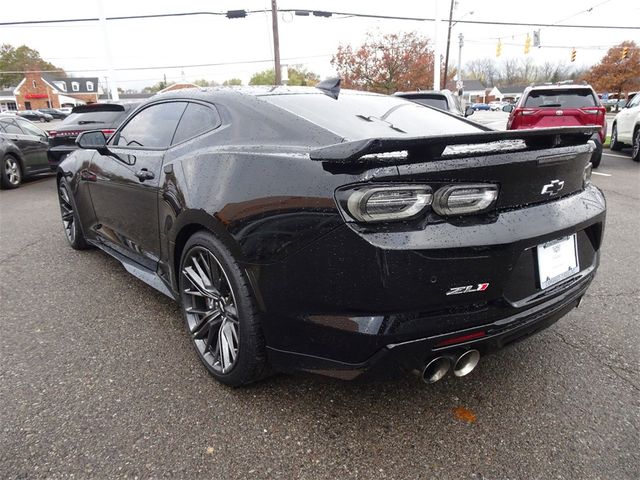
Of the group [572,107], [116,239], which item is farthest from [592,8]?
[116,239]

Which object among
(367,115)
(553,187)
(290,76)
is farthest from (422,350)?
(290,76)

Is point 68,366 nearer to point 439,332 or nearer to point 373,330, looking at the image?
point 373,330

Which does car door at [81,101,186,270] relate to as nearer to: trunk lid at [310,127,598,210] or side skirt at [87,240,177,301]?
side skirt at [87,240,177,301]

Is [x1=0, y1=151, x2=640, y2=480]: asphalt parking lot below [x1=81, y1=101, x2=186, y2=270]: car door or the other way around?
below

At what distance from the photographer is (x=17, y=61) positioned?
262ft

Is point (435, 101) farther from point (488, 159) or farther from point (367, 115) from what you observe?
point (488, 159)

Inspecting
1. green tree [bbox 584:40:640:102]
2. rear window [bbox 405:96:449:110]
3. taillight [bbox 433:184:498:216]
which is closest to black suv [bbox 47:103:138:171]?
rear window [bbox 405:96:449:110]

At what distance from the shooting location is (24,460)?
192cm

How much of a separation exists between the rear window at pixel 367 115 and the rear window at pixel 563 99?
712cm

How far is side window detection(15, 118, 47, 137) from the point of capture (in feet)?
33.9

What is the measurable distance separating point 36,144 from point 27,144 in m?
0.24

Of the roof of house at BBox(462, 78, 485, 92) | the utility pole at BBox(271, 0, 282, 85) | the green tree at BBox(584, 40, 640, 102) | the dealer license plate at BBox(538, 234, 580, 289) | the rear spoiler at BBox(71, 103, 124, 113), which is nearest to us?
the dealer license plate at BBox(538, 234, 580, 289)

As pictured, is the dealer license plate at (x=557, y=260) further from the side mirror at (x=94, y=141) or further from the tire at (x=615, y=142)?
the tire at (x=615, y=142)

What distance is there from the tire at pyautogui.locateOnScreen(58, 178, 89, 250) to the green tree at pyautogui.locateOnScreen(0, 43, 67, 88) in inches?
3529
